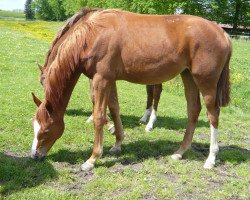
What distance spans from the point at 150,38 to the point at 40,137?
7.83 ft

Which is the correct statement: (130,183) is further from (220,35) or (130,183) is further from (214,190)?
(220,35)

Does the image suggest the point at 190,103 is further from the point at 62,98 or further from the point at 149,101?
the point at 149,101

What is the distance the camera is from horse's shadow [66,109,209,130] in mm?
8617


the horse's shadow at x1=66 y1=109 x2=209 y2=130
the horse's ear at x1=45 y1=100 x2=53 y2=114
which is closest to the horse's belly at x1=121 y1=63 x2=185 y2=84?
the horse's ear at x1=45 y1=100 x2=53 y2=114

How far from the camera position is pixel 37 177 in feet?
17.4

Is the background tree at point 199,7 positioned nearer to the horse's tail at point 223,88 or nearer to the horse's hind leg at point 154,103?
the horse's hind leg at point 154,103

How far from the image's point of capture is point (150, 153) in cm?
661

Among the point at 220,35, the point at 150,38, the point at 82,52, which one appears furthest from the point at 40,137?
the point at 220,35

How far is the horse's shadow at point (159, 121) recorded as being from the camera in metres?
8.62

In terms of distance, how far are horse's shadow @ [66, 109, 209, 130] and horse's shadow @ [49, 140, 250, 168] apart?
1.27 m

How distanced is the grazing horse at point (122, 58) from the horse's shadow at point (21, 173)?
0.23 m

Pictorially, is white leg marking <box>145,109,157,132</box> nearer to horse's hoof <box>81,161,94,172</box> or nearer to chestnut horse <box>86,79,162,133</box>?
chestnut horse <box>86,79,162,133</box>

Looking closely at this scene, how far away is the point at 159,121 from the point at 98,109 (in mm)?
3549

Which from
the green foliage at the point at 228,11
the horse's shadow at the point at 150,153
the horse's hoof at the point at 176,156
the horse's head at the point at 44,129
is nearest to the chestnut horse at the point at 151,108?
the horse's shadow at the point at 150,153
